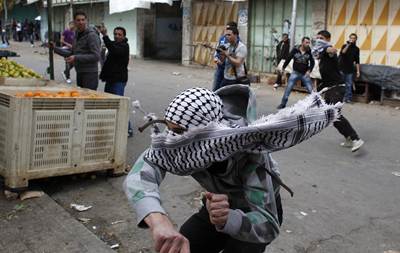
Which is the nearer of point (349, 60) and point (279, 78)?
point (349, 60)

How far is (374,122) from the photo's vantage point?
950 centimetres

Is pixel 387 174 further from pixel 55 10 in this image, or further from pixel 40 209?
pixel 55 10

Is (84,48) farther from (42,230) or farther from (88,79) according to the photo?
(42,230)

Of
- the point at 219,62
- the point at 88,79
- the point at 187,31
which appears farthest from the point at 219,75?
the point at 187,31

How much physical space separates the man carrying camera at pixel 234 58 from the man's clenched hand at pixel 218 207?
597 centimetres

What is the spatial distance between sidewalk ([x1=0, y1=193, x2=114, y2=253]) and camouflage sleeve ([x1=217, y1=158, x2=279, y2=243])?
2.12m

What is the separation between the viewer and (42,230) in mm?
4074

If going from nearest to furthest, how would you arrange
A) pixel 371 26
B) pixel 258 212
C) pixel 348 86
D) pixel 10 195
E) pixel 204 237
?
1. pixel 258 212
2. pixel 204 237
3. pixel 10 195
4. pixel 348 86
5. pixel 371 26

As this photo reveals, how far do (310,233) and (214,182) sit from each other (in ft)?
7.98

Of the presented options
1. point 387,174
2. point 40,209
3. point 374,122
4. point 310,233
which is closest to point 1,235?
point 40,209

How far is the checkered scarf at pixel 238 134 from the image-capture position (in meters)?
1.71

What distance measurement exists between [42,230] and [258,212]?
2.73 metres

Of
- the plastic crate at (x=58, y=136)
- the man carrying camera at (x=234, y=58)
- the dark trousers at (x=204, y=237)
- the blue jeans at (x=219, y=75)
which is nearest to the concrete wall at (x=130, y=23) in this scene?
the blue jeans at (x=219, y=75)

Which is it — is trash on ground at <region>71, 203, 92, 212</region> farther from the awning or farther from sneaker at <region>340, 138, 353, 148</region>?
the awning
